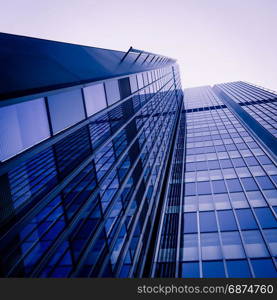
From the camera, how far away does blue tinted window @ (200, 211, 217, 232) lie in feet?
49.1

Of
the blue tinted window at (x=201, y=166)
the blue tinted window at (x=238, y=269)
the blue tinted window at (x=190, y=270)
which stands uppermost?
the blue tinted window at (x=201, y=166)

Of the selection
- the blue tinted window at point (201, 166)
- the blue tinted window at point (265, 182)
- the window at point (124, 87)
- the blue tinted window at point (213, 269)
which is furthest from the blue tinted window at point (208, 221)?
the window at point (124, 87)

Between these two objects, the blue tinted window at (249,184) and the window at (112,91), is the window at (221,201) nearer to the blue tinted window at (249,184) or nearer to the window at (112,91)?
the blue tinted window at (249,184)

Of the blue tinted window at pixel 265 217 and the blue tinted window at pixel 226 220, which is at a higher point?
the blue tinted window at pixel 265 217

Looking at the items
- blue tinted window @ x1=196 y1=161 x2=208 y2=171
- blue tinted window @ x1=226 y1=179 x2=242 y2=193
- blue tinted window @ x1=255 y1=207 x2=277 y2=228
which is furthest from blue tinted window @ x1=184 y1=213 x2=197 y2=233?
blue tinted window @ x1=196 y1=161 x2=208 y2=171

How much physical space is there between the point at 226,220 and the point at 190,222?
2.39m

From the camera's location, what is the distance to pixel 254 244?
12.8m

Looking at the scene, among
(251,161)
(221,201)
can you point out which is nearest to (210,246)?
(221,201)

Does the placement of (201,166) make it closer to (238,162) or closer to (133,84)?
(238,162)

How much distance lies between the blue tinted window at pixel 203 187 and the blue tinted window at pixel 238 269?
7754mm

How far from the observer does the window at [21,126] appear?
552 centimetres

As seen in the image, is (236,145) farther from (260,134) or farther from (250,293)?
(250,293)

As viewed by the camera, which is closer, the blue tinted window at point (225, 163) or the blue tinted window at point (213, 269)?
the blue tinted window at point (213, 269)

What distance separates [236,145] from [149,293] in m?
27.4
